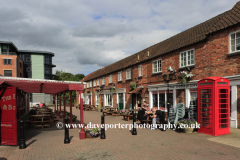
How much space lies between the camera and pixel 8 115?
6969 mm

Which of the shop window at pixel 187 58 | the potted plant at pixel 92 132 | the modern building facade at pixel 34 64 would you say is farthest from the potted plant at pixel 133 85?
the modern building facade at pixel 34 64

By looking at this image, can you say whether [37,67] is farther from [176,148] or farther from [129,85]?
[176,148]

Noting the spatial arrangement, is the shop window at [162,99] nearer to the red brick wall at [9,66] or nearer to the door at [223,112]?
the door at [223,112]

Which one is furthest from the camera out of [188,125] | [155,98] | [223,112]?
[155,98]

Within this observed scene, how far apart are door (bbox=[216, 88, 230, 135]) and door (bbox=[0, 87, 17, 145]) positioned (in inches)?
339

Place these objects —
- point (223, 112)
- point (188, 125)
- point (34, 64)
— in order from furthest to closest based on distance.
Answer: point (34, 64), point (188, 125), point (223, 112)

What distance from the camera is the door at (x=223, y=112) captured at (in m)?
7.86

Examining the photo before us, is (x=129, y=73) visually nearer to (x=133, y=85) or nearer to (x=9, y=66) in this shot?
(x=133, y=85)

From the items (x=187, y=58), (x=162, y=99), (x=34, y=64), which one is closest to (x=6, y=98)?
(x=187, y=58)

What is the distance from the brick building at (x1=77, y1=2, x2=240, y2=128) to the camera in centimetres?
905

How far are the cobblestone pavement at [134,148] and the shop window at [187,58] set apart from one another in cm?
539

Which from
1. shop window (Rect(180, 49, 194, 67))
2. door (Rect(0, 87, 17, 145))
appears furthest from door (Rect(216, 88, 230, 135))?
door (Rect(0, 87, 17, 145))

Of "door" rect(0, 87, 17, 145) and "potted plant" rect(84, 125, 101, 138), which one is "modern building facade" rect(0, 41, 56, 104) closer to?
"door" rect(0, 87, 17, 145)

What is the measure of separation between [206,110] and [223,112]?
721 mm
